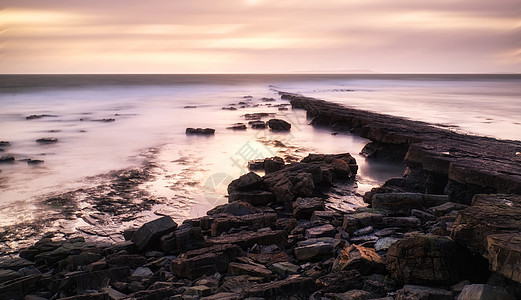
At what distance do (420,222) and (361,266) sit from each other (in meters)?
3.02

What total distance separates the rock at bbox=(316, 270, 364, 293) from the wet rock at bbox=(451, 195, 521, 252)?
1.42m

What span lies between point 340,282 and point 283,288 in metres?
0.81

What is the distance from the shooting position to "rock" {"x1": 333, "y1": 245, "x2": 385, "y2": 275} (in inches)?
249

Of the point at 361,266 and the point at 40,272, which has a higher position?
the point at 361,266

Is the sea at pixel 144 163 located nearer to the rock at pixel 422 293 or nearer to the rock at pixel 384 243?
the rock at pixel 384 243

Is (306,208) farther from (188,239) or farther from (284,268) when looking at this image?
(284,268)

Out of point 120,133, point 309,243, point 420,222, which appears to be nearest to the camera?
point 309,243

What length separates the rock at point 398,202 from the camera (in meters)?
9.87

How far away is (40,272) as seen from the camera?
7.46 metres

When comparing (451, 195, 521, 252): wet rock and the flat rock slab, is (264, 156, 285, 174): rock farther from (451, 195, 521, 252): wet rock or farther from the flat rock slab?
(451, 195, 521, 252): wet rock

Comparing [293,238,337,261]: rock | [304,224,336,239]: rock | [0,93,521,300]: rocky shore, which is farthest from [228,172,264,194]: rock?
[293,238,337,261]: rock

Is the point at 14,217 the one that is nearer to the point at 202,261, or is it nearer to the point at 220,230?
the point at 220,230

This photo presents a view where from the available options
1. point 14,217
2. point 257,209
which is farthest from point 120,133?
point 257,209

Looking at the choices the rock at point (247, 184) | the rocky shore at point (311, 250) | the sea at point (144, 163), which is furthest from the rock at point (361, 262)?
the rock at point (247, 184)
